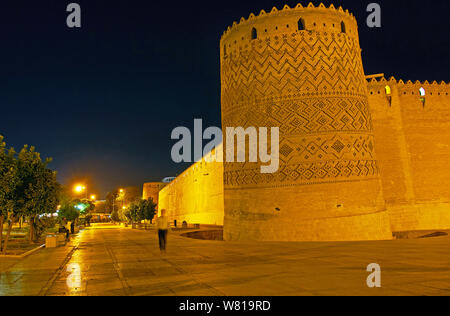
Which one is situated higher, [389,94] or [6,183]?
[389,94]

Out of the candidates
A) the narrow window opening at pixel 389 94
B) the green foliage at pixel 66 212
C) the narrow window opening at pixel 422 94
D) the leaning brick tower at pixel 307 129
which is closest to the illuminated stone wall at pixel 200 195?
the green foliage at pixel 66 212

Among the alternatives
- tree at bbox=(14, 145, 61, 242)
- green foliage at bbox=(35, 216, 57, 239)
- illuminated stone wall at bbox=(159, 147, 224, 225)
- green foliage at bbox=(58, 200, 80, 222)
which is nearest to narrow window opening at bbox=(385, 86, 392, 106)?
illuminated stone wall at bbox=(159, 147, 224, 225)

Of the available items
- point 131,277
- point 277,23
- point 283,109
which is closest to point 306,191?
point 283,109

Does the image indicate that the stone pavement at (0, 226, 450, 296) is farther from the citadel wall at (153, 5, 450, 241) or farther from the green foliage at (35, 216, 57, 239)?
the green foliage at (35, 216, 57, 239)

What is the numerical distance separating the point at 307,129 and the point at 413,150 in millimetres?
8980

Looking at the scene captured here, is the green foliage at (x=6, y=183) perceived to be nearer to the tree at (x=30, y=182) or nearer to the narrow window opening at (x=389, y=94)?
the tree at (x=30, y=182)

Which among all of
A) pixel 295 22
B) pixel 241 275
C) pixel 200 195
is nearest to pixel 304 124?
pixel 295 22

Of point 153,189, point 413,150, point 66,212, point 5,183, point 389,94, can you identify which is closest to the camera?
point 5,183

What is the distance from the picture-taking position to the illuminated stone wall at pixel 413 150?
1681 centimetres

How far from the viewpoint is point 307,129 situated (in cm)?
1144

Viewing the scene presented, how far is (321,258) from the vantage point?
253 inches

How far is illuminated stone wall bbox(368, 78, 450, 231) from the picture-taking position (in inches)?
662

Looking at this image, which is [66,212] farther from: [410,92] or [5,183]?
[410,92]
